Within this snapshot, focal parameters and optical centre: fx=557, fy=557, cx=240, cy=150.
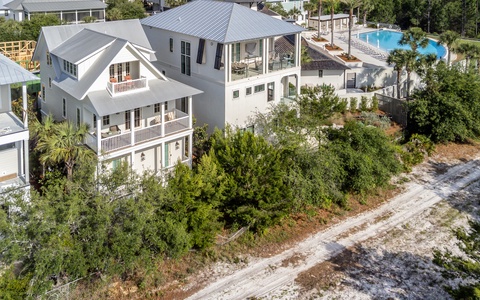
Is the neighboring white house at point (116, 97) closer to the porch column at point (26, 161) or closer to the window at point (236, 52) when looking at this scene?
the porch column at point (26, 161)

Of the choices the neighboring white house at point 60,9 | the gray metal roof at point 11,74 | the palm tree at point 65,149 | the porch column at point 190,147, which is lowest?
the porch column at point 190,147

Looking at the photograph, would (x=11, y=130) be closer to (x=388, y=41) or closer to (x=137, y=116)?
(x=137, y=116)

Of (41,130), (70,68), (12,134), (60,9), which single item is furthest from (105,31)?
(60,9)

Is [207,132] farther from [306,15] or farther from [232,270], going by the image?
[306,15]

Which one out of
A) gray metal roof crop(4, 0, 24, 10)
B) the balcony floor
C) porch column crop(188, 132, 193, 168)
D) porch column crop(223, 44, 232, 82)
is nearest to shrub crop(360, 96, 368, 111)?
porch column crop(223, 44, 232, 82)

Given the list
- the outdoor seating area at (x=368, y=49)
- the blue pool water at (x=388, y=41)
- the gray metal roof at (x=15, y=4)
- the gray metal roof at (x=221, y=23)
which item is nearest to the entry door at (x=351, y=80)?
the outdoor seating area at (x=368, y=49)

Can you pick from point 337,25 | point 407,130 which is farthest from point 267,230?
point 337,25
